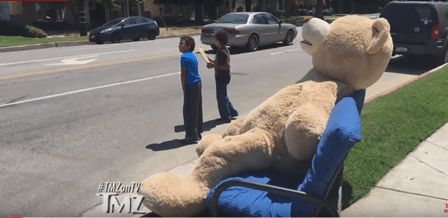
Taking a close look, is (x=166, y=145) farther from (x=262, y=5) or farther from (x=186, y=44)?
(x=262, y=5)

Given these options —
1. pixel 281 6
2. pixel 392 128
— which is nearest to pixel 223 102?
pixel 392 128

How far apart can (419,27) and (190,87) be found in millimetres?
9837

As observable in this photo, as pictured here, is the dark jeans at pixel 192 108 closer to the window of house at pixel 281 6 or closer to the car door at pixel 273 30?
the car door at pixel 273 30

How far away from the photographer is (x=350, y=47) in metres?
3.57

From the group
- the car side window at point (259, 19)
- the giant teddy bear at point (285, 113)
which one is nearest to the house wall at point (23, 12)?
the car side window at point (259, 19)

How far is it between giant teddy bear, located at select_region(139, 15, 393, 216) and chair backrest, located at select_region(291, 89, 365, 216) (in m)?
0.39

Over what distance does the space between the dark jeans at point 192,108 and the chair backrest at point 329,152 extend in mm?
3469

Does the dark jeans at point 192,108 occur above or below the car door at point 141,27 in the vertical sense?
below

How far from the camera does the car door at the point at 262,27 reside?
1862cm

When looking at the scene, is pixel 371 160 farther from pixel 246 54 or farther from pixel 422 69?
pixel 246 54

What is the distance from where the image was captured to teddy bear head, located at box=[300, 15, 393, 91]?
355 cm

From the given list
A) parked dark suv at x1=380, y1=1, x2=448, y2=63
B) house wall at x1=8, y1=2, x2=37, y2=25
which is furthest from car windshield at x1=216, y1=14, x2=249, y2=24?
house wall at x1=8, y1=2, x2=37, y2=25

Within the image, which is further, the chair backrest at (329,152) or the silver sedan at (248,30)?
the silver sedan at (248,30)

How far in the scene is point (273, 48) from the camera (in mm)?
19703
